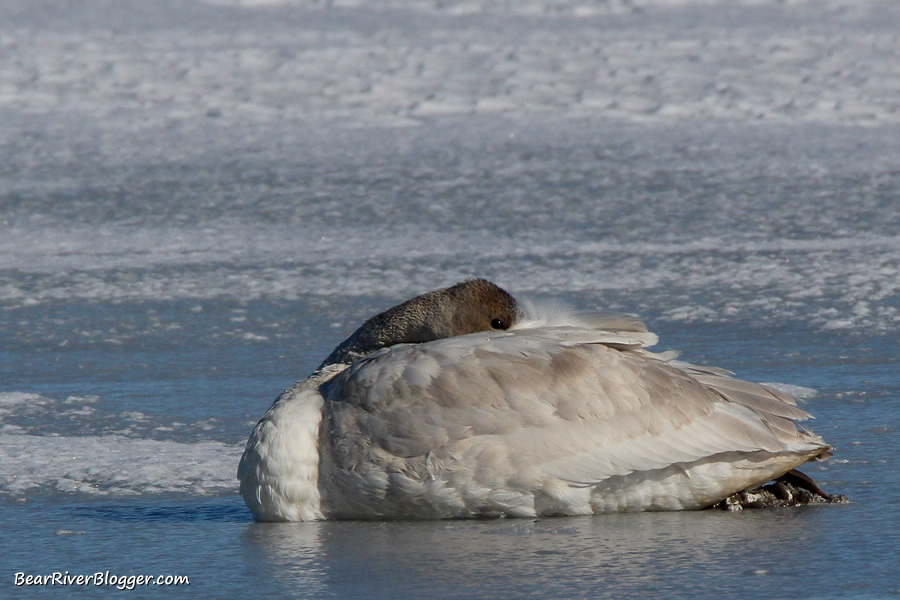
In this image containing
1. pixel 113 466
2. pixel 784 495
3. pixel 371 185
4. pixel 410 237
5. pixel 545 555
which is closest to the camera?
pixel 545 555

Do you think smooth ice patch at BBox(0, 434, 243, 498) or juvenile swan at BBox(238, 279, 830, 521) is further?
smooth ice patch at BBox(0, 434, 243, 498)

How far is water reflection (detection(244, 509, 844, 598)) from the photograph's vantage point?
3381 mm

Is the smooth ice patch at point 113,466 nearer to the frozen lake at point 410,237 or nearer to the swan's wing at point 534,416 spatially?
the frozen lake at point 410,237

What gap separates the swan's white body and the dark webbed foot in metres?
0.10

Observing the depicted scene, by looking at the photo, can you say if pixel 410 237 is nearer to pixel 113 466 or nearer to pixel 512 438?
pixel 113 466

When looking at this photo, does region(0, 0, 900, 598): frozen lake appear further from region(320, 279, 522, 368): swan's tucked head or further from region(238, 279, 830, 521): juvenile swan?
region(320, 279, 522, 368): swan's tucked head

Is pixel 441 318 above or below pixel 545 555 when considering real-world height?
above

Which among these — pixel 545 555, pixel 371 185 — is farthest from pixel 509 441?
pixel 371 185

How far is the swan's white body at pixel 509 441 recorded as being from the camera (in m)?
4.11

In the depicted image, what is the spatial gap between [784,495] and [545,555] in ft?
3.51

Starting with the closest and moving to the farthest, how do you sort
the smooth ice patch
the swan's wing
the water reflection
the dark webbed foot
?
the water reflection → the swan's wing → the dark webbed foot → the smooth ice patch

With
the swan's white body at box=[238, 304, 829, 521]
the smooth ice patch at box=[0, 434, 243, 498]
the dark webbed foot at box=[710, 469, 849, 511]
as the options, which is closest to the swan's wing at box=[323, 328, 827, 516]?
the swan's white body at box=[238, 304, 829, 521]

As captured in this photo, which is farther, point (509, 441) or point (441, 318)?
point (441, 318)

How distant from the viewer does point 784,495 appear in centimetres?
437
